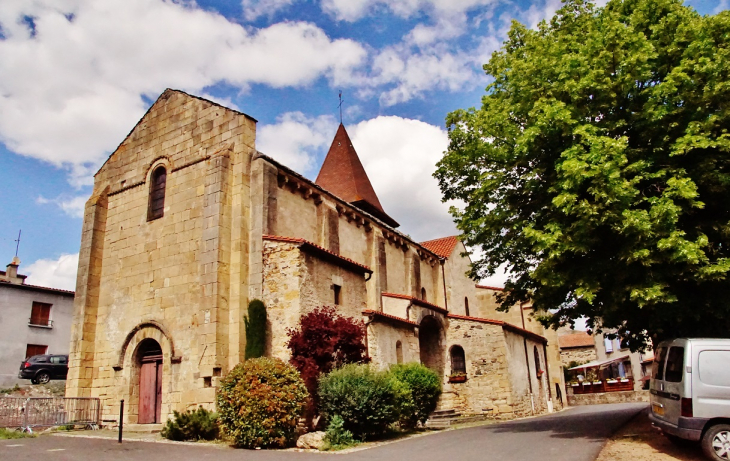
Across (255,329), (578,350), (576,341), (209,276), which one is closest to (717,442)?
(255,329)

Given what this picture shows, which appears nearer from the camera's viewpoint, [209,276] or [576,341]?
[209,276]

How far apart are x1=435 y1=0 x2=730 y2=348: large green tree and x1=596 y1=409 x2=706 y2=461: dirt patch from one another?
2.27 meters

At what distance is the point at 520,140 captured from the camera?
11328mm

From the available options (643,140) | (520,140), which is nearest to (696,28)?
(643,140)

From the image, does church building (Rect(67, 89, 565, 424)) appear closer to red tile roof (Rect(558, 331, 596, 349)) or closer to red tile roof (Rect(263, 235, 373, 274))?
red tile roof (Rect(263, 235, 373, 274))

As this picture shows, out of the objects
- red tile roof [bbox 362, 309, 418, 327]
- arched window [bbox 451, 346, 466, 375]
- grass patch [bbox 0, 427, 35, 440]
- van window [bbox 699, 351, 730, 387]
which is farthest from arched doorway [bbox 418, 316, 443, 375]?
grass patch [bbox 0, 427, 35, 440]

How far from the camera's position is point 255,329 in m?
14.9

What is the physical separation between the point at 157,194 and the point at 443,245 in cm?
1810

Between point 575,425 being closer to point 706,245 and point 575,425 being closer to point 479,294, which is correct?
point 706,245

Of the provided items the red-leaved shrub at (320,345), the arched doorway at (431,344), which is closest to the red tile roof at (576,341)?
the arched doorway at (431,344)

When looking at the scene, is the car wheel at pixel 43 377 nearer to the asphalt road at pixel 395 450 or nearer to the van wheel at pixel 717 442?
the asphalt road at pixel 395 450

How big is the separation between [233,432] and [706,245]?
427 inches

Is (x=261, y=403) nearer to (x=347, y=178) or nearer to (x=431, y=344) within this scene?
(x=431, y=344)

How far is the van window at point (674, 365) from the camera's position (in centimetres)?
895
